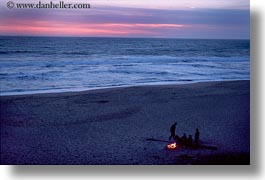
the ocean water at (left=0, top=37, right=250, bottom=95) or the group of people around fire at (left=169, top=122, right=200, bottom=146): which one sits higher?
the ocean water at (left=0, top=37, right=250, bottom=95)

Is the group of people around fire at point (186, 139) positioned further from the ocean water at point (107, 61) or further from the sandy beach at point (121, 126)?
the ocean water at point (107, 61)

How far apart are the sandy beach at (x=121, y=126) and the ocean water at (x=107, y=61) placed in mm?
105

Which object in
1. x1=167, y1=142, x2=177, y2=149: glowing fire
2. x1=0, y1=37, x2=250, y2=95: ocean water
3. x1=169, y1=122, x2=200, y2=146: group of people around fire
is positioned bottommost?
x1=167, y1=142, x2=177, y2=149: glowing fire

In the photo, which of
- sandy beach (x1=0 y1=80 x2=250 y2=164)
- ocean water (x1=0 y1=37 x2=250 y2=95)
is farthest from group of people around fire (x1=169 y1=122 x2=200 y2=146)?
ocean water (x1=0 y1=37 x2=250 y2=95)

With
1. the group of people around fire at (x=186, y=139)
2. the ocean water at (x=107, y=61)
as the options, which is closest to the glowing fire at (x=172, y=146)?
the group of people around fire at (x=186, y=139)

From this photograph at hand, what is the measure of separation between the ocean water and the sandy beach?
0.11 m

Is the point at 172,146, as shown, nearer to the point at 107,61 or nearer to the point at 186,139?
the point at 186,139

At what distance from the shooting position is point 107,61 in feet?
14.4

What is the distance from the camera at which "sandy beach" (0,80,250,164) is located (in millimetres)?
4203

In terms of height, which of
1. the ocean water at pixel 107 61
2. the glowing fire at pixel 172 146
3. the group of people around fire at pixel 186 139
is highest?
the ocean water at pixel 107 61

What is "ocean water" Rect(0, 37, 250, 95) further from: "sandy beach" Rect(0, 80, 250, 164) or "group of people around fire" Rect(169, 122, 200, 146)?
"group of people around fire" Rect(169, 122, 200, 146)

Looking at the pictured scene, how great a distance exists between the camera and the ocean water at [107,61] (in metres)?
4.15

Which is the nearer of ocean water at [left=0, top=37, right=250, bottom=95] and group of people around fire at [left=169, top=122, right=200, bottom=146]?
ocean water at [left=0, top=37, right=250, bottom=95]

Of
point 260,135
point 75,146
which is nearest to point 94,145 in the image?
point 75,146
